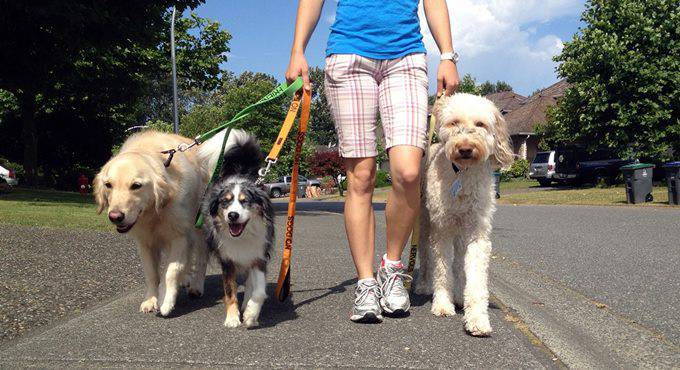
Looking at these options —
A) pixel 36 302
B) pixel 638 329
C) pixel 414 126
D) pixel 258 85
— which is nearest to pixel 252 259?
pixel 414 126

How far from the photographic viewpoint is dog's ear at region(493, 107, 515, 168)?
4.20m

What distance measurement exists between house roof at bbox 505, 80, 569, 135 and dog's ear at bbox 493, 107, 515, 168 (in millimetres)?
51843

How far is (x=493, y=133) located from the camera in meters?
4.18

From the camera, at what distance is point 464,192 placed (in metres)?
4.20

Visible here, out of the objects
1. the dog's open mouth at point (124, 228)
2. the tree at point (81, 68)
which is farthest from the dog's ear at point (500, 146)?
the tree at point (81, 68)

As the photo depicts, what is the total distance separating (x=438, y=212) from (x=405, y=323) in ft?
2.61

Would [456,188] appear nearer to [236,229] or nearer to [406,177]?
[406,177]

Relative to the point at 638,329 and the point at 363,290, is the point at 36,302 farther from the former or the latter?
the point at 638,329

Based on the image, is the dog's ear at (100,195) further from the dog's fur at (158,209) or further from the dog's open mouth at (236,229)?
the dog's open mouth at (236,229)

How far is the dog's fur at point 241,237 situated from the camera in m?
4.04

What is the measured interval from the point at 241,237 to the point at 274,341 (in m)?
0.82

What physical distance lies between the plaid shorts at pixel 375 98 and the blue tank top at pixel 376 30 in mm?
55

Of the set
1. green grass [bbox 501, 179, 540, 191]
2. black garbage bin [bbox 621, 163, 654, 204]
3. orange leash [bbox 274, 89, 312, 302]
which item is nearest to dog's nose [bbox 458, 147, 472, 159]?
orange leash [bbox 274, 89, 312, 302]

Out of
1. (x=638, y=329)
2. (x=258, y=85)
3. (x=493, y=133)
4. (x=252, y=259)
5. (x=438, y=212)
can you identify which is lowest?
(x=638, y=329)
